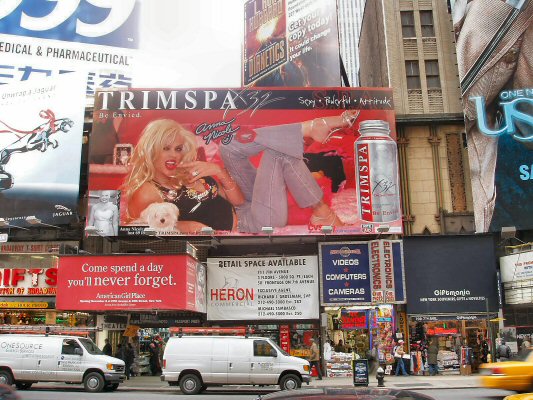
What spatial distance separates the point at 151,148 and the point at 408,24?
52.3 ft

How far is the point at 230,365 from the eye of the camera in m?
19.3

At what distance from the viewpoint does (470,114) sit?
2848 cm

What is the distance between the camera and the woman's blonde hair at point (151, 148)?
27.9 metres

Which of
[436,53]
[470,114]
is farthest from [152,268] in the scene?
[436,53]

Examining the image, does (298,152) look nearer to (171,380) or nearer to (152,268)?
(152,268)

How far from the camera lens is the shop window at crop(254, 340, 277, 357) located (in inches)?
762

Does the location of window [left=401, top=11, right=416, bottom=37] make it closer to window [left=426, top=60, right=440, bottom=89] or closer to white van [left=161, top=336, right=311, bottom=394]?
window [left=426, top=60, right=440, bottom=89]

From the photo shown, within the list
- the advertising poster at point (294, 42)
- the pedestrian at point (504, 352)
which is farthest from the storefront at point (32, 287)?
the advertising poster at point (294, 42)

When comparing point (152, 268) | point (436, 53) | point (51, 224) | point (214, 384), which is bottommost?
point (214, 384)

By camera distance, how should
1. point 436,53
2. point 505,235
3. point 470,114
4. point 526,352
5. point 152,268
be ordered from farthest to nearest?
point 436,53 < point 470,114 < point 505,235 < point 152,268 < point 526,352

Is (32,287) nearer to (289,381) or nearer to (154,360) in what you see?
(154,360)

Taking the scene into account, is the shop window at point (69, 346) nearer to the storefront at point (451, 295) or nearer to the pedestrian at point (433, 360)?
the storefront at point (451, 295)

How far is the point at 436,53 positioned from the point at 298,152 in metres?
10.2

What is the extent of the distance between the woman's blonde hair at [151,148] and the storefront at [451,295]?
38.5 ft
